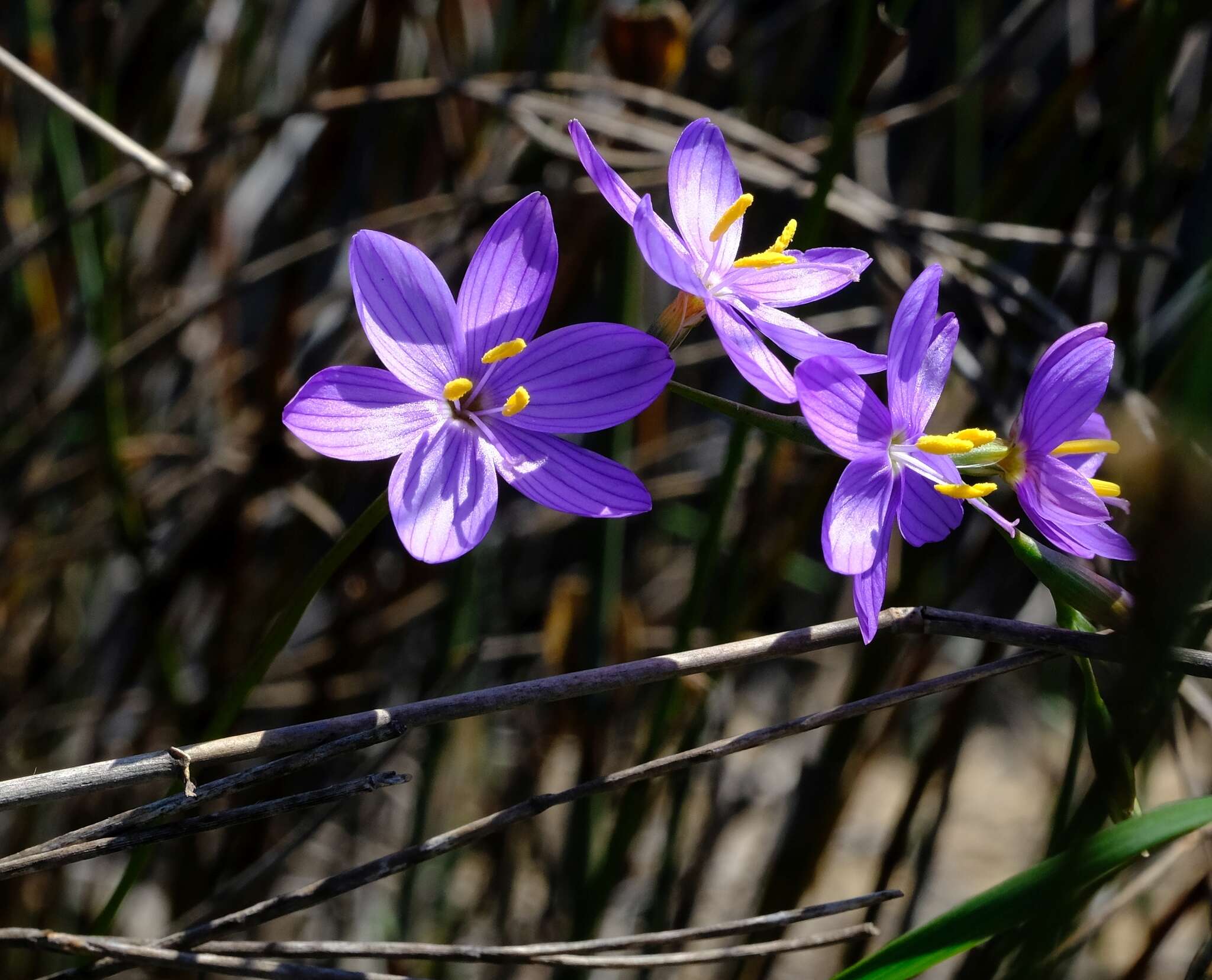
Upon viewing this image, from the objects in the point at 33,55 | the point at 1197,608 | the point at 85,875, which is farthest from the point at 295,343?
the point at 1197,608

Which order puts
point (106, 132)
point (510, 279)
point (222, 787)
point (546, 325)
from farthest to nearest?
point (546, 325), point (106, 132), point (510, 279), point (222, 787)

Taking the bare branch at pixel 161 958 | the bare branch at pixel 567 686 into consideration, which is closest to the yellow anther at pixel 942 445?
the bare branch at pixel 567 686

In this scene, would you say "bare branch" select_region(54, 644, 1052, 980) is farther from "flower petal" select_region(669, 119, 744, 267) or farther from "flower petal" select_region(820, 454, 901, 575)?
"flower petal" select_region(669, 119, 744, 267)

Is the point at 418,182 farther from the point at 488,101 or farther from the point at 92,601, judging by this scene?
the point at 92,601

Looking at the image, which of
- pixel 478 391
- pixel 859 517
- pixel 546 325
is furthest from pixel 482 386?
pixel 546 325

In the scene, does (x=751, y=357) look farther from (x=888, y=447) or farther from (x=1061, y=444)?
(x=1061, y=444)

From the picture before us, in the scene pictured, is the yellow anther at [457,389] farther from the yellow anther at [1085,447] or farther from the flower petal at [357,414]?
the yellow anther at [1085,447]

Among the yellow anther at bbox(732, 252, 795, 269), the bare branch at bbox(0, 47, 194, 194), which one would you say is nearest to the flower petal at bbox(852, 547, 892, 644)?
the yellow anther at bbox(732, 252, 795, 269)
